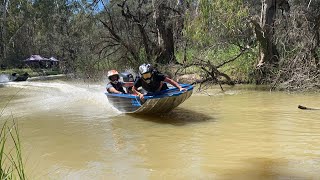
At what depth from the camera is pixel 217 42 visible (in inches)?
563

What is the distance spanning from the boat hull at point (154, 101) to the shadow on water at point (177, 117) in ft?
0.68

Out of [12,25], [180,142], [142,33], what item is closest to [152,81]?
[180,142]

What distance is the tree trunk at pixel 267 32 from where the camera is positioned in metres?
14.7

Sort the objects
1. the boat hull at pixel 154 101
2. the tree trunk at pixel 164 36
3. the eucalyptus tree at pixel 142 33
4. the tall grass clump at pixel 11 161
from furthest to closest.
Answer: the tree trunk at pixel 164 36
the eucalyptus tree at pixel 142 33
the boat hull at pixel 154 101
the tall grass clump at pixel 11 161

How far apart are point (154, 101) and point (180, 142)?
6.80 feet

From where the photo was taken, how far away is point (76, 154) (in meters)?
6.48

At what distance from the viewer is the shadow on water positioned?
913 centimetres

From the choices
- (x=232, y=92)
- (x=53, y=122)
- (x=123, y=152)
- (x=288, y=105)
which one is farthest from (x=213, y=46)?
(x=123, y=152)

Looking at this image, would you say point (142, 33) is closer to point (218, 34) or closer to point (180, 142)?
point (218, 34)

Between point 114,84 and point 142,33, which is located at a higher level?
point 142,33

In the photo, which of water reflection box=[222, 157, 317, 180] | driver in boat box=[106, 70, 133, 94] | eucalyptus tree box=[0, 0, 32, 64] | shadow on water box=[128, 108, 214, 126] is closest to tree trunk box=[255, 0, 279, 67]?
shadow on water box=[128, 108, 214, 126]

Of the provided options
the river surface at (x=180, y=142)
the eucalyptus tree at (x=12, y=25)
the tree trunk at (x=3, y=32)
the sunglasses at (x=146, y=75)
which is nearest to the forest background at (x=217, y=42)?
the river surface at (x=180, y=142)

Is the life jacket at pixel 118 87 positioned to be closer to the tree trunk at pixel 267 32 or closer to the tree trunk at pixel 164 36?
the tree trunk at pixel 267 32

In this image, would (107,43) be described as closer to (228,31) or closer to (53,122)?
(228,31)
